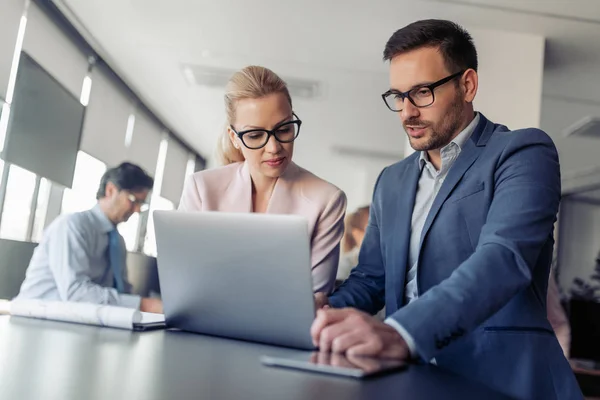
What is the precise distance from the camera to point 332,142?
18.7 feet

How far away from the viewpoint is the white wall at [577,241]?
1100cm

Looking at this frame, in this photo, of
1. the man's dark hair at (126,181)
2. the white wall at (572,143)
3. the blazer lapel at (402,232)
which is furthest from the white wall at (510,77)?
the blazer lapel at (402,232)

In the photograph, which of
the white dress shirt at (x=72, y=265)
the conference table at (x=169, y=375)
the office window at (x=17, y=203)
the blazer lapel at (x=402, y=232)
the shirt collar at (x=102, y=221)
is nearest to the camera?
the conference table at (x=169, y=375)

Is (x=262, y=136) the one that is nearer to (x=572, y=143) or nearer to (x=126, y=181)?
(x=126, y=181)

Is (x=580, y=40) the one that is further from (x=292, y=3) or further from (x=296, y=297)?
(x=296, y=297)

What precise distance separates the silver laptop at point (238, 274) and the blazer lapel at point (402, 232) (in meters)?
0.45

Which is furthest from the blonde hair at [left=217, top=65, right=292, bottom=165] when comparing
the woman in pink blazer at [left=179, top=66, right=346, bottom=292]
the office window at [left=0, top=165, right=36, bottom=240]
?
the office window at [left=0, top=165, right=36, bottom=240]

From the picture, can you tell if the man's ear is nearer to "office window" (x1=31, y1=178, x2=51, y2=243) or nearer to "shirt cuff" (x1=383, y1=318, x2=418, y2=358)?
"office window" (x1=31, y1=178, x2=51, y2=243)

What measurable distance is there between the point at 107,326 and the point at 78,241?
6.93 ft

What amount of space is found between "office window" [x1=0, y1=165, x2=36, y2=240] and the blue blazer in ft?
10.8

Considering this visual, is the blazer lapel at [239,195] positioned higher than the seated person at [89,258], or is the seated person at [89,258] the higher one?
the blazer lapel at [239,195]

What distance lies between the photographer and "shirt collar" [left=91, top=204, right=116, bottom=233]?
3.68m

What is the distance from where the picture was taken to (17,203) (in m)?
4.34

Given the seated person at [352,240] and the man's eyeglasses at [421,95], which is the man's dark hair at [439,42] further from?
the seated person at [352,240]
